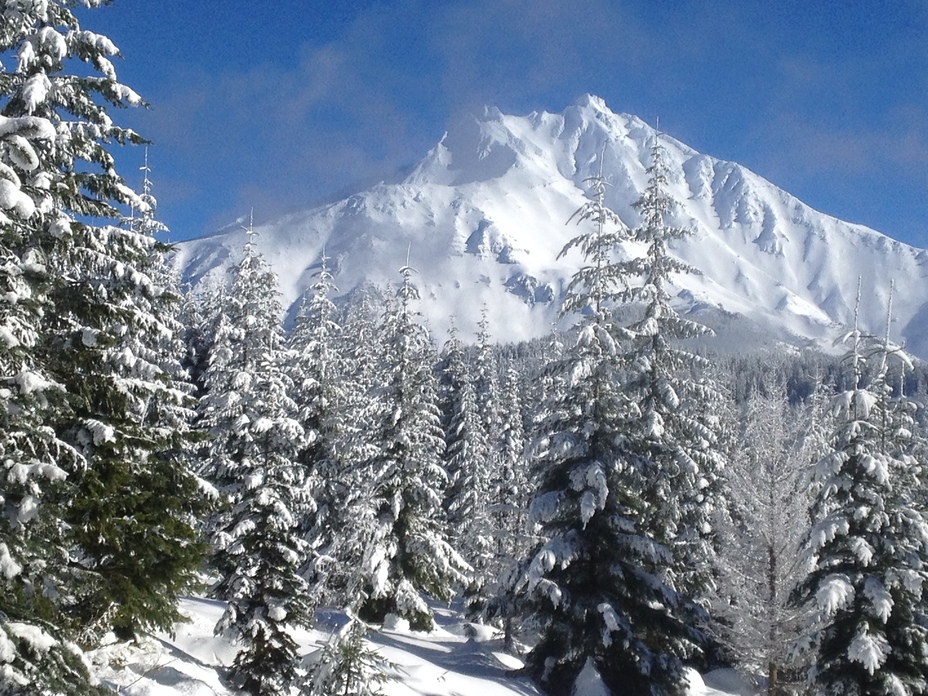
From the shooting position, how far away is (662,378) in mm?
21594

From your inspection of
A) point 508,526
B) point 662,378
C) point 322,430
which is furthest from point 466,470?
point 662,378

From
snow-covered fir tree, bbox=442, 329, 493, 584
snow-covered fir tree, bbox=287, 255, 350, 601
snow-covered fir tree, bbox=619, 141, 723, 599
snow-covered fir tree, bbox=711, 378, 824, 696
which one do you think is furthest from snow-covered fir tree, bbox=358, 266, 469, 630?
snow-covered fir tree, bbox=442, 329, 493, 584

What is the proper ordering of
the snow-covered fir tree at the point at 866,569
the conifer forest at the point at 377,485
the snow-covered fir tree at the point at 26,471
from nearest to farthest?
the snow-covered fir tree at the point at 26,471
the conifer forest at the point at 377,485
the snow-covered fir tree at the point at 866,569

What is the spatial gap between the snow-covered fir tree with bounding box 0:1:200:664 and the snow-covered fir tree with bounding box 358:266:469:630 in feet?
49.1

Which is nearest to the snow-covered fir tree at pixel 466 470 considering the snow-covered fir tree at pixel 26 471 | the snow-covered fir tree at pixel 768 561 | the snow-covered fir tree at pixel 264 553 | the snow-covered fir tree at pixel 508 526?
the snow-covered fir tree at pixel 508 526

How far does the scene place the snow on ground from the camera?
42.3 feet

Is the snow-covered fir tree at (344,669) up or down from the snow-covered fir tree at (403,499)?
down

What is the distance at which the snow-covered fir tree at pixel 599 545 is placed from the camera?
19.1m

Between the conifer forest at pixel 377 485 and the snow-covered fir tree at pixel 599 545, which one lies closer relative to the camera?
the conifer forest at pixel 377 485

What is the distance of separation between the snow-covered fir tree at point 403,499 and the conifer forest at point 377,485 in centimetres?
12

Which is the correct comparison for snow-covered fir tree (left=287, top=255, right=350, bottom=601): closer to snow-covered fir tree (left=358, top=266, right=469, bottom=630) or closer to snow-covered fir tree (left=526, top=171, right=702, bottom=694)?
snow-covered fir tree (left=358, top=266, right=469, bottom=630)

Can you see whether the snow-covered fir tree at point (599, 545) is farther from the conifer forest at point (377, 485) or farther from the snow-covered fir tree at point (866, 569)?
the snow-covered fir tree at point (866, 569)

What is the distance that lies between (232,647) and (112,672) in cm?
664

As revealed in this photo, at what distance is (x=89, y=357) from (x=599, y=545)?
1398cm
